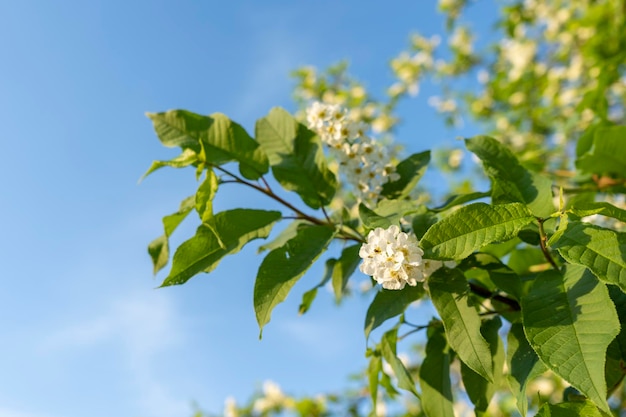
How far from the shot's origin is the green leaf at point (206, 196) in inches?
41.8

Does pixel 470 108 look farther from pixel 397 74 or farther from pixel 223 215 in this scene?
pixel 223 215

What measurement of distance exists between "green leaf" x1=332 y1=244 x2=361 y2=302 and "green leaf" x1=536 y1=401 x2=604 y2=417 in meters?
0.45

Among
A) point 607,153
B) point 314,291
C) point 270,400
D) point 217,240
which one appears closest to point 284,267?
Result: point 217,240

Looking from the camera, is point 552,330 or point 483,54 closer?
point 552,330

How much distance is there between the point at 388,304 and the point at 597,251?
14.3 inches

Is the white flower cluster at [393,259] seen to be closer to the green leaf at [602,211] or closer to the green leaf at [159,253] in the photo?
the green leaf at [602,211]

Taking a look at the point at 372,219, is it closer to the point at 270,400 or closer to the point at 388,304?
the point at 388,304

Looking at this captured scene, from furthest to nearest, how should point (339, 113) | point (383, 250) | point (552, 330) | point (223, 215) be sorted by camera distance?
1. point (339, 113)
2. point (223, 215)
3. point (383, 250)
4. point (552, 330)

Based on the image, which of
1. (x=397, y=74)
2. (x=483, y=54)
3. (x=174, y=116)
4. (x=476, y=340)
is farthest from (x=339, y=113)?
(x=483, y=54)

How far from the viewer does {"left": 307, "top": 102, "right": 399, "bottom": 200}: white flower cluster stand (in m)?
1.38

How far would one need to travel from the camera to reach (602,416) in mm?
857

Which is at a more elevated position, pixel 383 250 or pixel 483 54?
pixel 483 54

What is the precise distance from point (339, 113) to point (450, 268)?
0.58 m

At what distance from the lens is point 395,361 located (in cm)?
112
